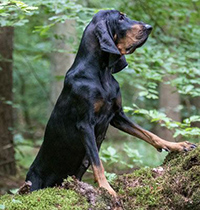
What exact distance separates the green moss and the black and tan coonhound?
1.27ft

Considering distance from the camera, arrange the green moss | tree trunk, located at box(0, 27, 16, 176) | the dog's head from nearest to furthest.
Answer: the green moss → the dog's head → tree trunk, located at box(0, 27, 16, 176)

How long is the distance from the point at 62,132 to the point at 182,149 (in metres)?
1.21

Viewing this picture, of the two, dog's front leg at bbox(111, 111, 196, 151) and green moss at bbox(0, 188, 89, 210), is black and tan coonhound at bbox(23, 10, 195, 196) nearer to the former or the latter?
dog's front leg at bbox(111, 111, 196, 151)

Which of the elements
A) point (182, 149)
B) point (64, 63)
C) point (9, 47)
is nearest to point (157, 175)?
point (182, 149)

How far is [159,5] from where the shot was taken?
7.55m

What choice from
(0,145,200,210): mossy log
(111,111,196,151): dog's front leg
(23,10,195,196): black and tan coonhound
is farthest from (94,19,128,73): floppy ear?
(0,145,200,210): mossy log

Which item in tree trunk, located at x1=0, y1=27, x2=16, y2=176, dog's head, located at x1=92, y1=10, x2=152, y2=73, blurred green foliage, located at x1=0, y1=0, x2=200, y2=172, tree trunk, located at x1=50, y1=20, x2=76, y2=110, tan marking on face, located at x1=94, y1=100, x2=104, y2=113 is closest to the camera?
tan marking on face, located at x1=94, y1=100, x2=104, y2=113

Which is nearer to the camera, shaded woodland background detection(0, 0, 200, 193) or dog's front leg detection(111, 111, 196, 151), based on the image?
dog's front leg detection(111, 111, 196, 151)

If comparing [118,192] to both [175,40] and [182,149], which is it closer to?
[182,149]

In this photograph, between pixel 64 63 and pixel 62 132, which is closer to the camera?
pixel 62 132

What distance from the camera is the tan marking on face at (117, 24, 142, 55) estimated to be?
3516mm

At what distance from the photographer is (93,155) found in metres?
3.18

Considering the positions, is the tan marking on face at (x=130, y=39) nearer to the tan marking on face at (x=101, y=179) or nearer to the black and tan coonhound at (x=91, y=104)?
the black and tan coonhound at (x=91, y=104)

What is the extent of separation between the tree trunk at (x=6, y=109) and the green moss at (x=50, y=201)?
17.3ft
